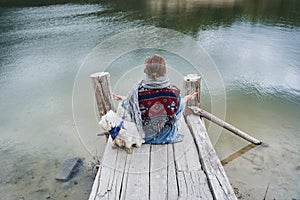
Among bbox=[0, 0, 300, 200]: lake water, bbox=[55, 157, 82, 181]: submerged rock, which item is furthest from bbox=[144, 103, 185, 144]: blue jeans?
bbox=[55, 157, 82, 181]: submerged rock

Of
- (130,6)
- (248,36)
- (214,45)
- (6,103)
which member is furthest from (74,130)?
(130,6)

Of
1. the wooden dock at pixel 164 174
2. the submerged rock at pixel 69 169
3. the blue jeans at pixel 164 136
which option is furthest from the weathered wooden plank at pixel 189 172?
the submerged rock at pixel 69 169

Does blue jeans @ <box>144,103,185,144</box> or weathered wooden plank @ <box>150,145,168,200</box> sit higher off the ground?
blue jeans @ <box>144,103,185,144</box>

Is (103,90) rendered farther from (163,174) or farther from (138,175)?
(163,174)

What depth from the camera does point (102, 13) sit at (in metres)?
16.3

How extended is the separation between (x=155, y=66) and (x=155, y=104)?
456 millimetres

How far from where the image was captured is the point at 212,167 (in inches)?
113

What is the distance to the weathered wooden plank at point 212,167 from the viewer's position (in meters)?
2.52

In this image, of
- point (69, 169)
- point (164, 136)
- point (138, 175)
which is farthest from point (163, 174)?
point (69, 169)

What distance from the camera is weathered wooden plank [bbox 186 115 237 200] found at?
2523 mm

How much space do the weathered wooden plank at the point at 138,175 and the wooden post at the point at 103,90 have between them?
126 centimetres

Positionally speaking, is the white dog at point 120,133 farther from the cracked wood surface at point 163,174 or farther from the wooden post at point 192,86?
the wooden post at point 192,86

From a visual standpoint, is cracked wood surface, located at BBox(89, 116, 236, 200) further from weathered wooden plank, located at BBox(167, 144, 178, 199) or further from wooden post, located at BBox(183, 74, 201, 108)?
wooden post, located at BBox(183, 74, 201, 108)

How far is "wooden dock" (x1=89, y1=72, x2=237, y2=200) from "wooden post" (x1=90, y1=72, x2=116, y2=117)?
0.95m
